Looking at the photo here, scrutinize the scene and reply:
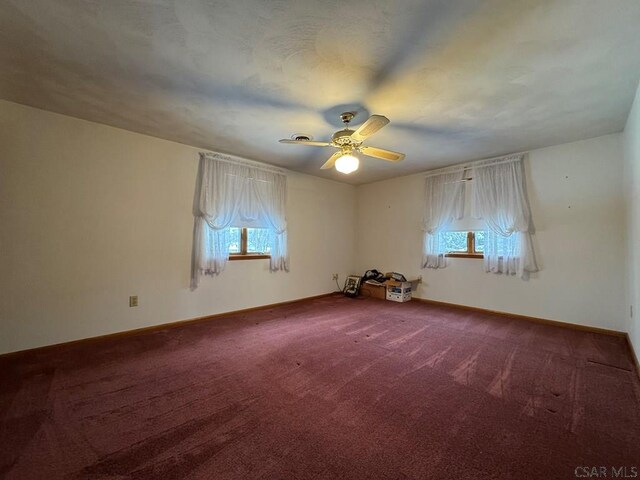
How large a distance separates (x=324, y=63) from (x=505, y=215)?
3377 millimetres

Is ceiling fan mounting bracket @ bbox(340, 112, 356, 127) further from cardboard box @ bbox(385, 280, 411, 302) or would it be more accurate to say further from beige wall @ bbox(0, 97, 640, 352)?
cardboard box @ bbox(385, 280, 411, 302)

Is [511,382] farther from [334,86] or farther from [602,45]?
[334,86]

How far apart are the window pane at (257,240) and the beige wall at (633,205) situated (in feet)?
13.7

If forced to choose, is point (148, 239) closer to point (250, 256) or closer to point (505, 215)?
point (250, 256)

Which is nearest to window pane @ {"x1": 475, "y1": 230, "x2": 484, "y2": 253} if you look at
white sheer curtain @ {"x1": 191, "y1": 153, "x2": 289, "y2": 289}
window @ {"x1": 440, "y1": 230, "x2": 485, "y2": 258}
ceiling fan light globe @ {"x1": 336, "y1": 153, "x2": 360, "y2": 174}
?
window @ {"x1": 440, "y1": 230, "x2": 485, "y2": 258}

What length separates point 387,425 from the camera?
5.31 feet

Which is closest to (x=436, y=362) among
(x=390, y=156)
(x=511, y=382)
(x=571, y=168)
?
(x=511, y=382)

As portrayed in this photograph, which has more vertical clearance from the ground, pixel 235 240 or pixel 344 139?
pixel 344 139

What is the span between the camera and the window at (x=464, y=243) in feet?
13.8

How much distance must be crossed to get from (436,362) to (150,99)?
11.8 feet

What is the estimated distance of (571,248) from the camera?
134 inches

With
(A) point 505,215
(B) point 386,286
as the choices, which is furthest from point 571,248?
(B) point 386,286

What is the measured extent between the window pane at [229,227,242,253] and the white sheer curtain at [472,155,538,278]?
12.3 feet

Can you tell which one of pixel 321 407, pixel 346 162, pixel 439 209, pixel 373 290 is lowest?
pixel 321 407
